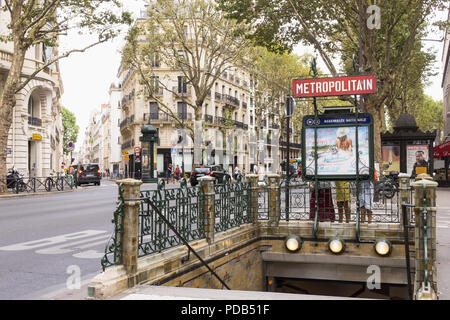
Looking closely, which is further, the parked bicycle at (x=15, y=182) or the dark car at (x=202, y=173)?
the dark car at (x=202, y=173)

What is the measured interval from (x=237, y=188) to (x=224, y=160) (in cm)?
4626

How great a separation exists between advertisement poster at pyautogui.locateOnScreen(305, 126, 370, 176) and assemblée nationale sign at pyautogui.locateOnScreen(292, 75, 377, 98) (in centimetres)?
88

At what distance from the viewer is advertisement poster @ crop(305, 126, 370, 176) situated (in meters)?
10.5

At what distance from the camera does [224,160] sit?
185 ft

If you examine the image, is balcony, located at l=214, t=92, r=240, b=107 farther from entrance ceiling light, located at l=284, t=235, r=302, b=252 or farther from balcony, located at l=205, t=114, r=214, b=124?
entrance ceiling light, located at l=284, t=235, r=302, b=252

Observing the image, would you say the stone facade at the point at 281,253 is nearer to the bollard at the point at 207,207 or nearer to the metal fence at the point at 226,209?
the bollard at the point at 207,207

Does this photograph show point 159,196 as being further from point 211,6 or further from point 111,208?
point 211,6

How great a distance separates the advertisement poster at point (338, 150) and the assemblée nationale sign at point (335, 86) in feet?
2.90

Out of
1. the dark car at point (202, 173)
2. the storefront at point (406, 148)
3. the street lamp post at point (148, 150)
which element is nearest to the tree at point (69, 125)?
the street lamp post at point (148, 150)

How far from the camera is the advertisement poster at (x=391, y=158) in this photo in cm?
2511

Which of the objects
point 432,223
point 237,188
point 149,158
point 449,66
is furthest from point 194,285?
point 449,66

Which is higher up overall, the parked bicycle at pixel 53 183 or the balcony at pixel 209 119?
the balcony at pixel 209 119

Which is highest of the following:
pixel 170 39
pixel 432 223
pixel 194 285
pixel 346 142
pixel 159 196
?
pixel 170 39

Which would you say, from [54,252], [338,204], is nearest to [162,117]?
[338,204]
